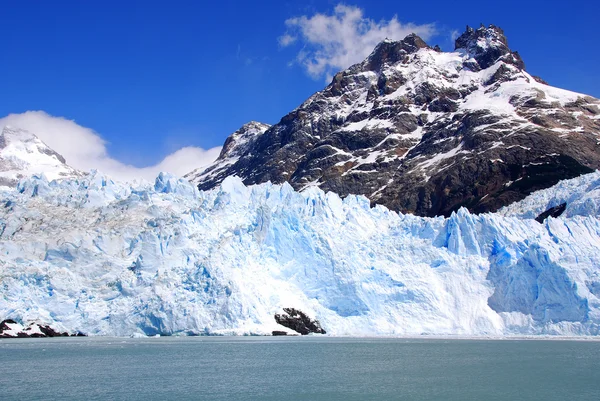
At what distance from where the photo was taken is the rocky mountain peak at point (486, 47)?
166375 mm

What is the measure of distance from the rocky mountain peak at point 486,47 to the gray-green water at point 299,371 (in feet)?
462

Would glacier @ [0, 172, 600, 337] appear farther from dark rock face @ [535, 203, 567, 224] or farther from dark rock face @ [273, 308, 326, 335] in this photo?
dark rock face @ [535, 203, 567, 224]

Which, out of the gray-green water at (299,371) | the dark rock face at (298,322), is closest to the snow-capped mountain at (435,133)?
the dark rock face at (298,322)

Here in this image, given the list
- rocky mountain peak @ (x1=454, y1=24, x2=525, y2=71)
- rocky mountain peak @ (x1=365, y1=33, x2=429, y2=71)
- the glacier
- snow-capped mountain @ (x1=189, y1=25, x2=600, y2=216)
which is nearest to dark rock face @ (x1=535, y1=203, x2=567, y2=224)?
the glacier

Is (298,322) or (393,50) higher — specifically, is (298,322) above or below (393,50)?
below

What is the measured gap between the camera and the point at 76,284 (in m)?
40.3

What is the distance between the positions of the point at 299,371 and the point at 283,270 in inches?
748

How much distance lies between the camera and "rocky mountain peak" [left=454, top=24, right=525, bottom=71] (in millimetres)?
166375

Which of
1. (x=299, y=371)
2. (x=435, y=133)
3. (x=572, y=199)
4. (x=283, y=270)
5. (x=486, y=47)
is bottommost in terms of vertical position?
(x=299, y=371)

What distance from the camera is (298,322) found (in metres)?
41.8

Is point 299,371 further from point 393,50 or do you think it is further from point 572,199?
point 393,50

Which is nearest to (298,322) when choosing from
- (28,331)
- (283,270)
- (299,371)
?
(283,270)

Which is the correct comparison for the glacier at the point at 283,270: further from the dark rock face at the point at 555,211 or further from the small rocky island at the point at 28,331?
the dark rock face at the point at 555,211

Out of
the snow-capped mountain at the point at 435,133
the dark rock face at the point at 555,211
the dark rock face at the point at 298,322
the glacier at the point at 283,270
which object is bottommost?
the dark rock face at the point at 298,322
